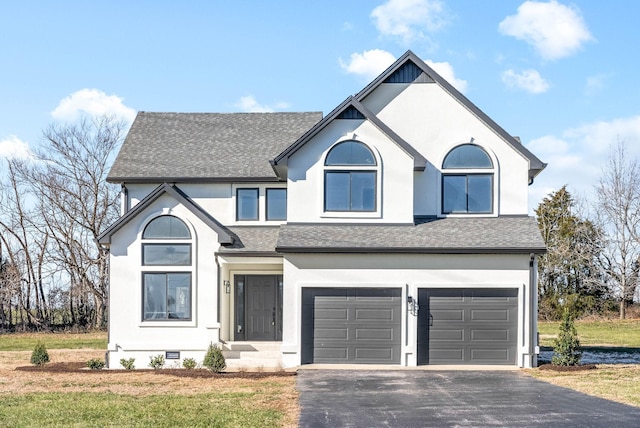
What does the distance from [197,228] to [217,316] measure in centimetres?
269

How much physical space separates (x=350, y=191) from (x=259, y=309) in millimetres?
5465

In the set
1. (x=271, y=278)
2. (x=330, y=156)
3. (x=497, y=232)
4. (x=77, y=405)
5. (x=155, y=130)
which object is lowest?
(x=77, y=405)

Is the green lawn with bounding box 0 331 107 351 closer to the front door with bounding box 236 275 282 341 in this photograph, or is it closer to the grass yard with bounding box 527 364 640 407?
the front door with bounding box 236 275 282 341

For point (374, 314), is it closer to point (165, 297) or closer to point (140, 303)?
point (165, 297)

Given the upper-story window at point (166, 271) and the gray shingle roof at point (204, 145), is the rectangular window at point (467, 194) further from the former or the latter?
the upper-story window at point (166, 271)

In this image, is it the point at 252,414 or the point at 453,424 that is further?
the point at 252,414

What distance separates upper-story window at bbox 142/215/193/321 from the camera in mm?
20453

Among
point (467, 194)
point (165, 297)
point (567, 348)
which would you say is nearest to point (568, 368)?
point (567, 348)

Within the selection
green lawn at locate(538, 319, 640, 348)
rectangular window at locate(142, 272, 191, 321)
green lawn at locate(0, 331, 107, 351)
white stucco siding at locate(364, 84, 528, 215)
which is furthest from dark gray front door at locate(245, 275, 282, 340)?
green lawn at locate(538, 319, 640, 348)

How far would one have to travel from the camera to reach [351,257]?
755 inches

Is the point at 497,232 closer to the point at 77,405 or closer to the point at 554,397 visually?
the point at 554,397

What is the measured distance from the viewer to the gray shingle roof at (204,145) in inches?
888

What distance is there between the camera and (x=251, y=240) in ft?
69.5

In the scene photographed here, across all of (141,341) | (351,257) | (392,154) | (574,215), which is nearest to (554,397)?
(351,257)
